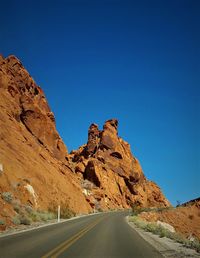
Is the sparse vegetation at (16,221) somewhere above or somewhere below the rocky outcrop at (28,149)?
below

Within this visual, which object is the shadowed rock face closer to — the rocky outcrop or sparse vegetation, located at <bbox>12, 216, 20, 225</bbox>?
the rocky outcrop

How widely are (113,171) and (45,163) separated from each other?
69.0 meters

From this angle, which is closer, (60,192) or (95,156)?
(60,192)

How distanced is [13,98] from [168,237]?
45557 millimetres

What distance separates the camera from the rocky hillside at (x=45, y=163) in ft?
127

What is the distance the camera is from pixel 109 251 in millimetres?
12703

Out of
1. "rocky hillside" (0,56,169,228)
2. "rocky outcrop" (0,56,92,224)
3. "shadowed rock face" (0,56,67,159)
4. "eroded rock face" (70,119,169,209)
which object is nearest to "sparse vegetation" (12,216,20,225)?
"rocky outcrop" (0,56,92,224)

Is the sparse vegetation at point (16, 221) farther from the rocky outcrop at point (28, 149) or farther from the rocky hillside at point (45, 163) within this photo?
the rocky hillside at point (45, 163)

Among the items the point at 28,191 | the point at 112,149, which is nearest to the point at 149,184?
the point at 112,149

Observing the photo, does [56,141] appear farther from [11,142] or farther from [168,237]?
[168,237]

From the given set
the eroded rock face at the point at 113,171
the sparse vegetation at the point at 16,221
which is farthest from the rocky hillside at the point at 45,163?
the sparse vegetation at the point at 16,221

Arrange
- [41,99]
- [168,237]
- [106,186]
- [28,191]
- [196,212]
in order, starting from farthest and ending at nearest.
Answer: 1. [106,186]
2. [41,99]
3. [196,212]
4. [28,191]
5. [168,237]

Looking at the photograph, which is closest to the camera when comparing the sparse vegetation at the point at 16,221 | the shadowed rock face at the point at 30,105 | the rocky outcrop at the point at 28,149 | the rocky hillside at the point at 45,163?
the sparse vegetation at the point at 16,221

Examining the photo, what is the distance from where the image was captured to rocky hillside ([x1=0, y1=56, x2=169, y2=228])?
38594mm
